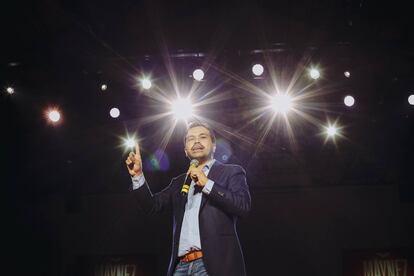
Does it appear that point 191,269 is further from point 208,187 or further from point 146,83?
point 146,83

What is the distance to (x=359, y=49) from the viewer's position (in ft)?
17.8

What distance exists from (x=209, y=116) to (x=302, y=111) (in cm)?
128

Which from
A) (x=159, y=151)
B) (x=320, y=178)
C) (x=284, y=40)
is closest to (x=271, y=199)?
(x=320, y=178)

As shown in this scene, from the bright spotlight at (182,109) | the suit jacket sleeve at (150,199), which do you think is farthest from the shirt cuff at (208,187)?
the bright spotlight at (182,109)

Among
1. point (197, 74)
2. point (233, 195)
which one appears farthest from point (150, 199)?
point (197, 74)

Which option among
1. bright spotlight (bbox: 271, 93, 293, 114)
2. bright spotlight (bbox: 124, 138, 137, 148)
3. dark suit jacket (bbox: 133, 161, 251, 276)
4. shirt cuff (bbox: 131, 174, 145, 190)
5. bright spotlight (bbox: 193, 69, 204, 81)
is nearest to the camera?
dark suit jacket (bbox: 133, 161, 251, 276)

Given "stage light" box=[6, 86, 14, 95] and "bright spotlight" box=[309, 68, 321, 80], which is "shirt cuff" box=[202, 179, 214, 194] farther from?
"stage light" box=[6, 86, 14, 95]

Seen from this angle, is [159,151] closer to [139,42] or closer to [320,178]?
[139,42]

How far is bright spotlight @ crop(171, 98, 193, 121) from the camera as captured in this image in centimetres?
573

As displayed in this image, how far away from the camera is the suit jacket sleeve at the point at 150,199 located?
8.38ft

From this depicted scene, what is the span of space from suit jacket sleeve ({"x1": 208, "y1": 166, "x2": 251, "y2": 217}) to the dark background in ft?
10.5

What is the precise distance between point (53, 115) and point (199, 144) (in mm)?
3917

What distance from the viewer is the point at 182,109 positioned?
577 centimetres

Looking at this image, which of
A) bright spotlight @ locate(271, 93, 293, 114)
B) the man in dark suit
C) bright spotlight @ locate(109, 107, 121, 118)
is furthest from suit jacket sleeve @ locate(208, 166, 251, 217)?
bright spotlight @ locate(109, 107, 121, 118)
